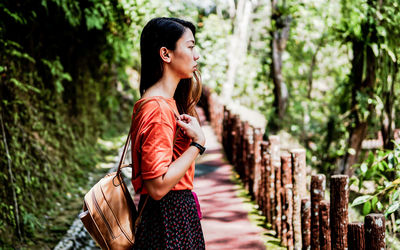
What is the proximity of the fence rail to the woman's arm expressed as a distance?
4.54 feet

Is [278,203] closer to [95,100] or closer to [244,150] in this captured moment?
[244,150]

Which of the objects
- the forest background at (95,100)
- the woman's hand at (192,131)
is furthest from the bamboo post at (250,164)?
the woman's hand at (192,131)

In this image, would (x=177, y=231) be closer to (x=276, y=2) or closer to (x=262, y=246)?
(x=262, y=246)

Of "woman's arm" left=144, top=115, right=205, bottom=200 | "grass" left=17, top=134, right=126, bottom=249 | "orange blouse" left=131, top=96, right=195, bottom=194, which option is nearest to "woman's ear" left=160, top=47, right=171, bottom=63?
"orange blouse" left=131, top=96, right=195, bottom=194

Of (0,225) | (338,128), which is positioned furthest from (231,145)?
(0,225)

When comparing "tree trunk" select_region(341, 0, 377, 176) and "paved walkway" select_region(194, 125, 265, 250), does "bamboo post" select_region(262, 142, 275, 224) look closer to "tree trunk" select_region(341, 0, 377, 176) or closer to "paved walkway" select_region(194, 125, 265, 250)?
"paved walkway" select_region(194, 125, 265, 250)

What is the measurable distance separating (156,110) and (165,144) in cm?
17

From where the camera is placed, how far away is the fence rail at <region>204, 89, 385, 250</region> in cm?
292

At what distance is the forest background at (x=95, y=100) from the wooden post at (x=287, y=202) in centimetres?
68

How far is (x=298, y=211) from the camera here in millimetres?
4531

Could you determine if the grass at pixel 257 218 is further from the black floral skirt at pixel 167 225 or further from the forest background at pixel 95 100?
the black floral skirt at pixel 167 225

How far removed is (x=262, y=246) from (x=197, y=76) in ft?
10.0

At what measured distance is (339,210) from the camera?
11.0 ft

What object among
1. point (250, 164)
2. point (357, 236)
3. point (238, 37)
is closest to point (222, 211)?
point (250, 164)
